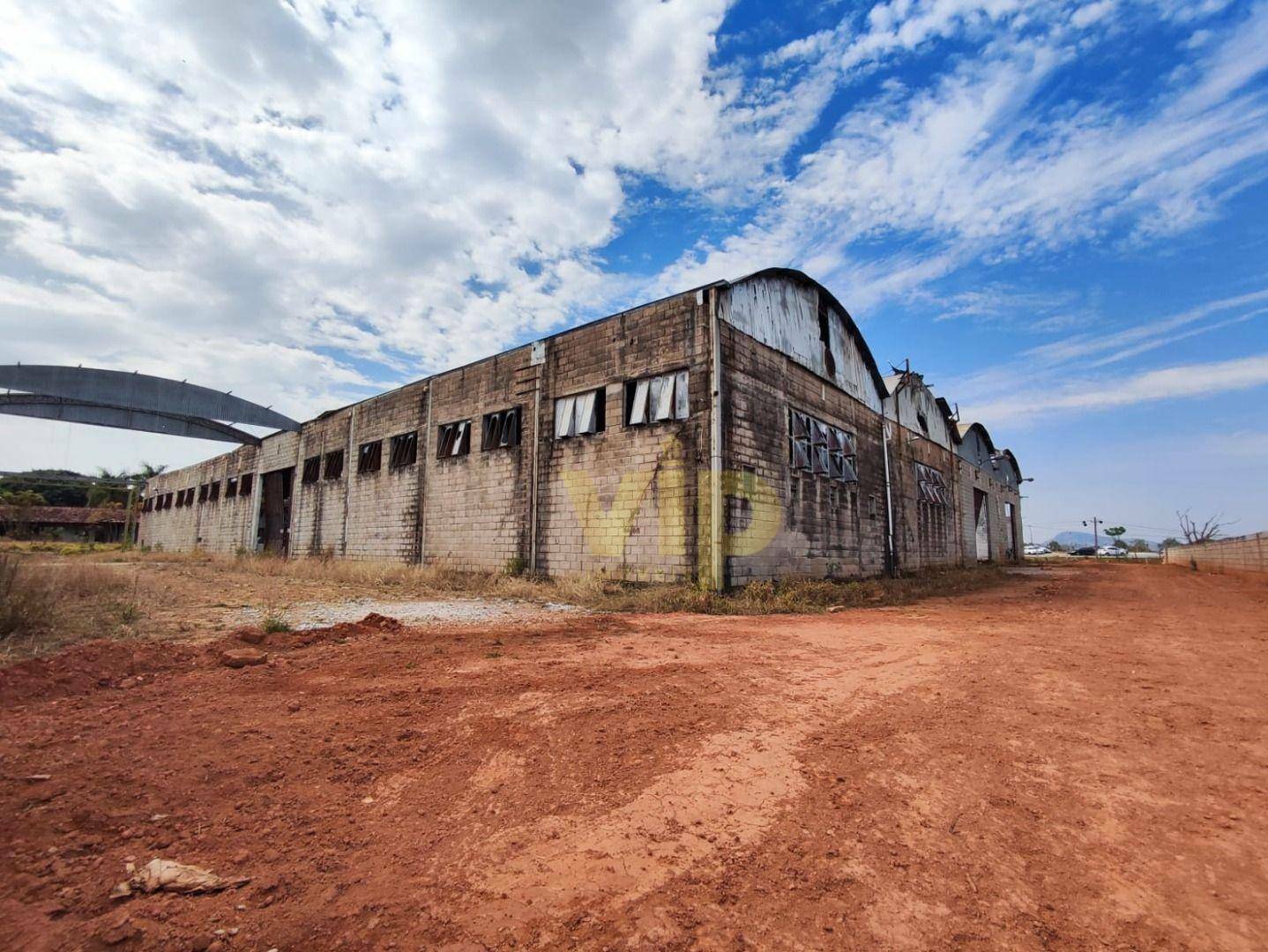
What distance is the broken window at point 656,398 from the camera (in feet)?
34.4

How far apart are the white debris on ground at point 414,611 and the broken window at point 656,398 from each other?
3.91 m

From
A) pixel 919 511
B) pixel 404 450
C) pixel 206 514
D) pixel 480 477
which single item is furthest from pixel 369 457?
pixel 919 511

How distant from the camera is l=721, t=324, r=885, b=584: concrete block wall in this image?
1044 cm

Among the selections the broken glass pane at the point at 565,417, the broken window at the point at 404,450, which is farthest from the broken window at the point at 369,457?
the broken glass pane at the point at 565,417

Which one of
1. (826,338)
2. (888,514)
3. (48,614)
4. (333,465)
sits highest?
(826,338)

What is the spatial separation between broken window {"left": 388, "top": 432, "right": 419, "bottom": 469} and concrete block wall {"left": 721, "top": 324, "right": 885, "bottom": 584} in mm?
9902

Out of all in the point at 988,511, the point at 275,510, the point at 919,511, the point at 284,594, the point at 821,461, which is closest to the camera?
→ the point at 284,594

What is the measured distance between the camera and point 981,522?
29.0 metres

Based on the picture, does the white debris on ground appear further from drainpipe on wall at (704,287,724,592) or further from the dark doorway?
the dark doorway

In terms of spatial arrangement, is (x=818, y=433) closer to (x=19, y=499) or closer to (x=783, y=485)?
(x=783, y=485)

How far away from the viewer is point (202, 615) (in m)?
7.03

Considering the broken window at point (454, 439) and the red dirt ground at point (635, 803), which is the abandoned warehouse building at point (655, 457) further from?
the red dirt ground at point (635, 803)

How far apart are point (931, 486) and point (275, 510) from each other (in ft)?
87.3

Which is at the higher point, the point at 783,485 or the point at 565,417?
the point at 565,417
